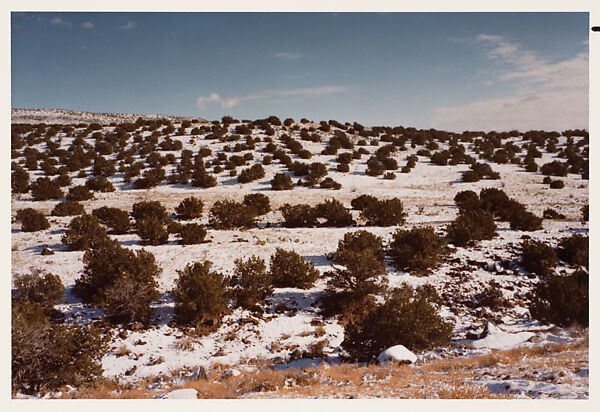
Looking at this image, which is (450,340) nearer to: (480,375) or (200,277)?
(480,375)

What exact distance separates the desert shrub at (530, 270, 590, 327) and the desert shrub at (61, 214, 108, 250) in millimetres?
13041

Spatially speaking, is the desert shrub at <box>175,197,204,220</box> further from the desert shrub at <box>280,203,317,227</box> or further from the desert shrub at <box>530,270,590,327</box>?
the desert shrub at <box>530,270,590,327</box>

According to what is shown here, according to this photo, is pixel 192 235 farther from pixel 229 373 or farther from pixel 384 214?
pixel 384 214

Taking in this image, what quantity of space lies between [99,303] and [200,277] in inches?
113

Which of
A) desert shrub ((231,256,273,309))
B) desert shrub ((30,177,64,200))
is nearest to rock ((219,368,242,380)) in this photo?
desert shrub ((231,256,273,309))

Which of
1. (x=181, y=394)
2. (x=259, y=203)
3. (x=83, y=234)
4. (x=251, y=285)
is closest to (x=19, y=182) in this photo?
(x=83, y=234)

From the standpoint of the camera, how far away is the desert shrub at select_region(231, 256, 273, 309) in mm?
8945

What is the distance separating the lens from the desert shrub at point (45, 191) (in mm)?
17953

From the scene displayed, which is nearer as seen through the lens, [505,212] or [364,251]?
[364,251]

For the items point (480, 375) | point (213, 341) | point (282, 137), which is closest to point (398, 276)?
point (480, 375)

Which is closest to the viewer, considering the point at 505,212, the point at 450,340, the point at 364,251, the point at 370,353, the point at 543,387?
the point at 543,387

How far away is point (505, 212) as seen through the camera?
49.0 feet

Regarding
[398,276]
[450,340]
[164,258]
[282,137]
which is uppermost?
[282,137]
